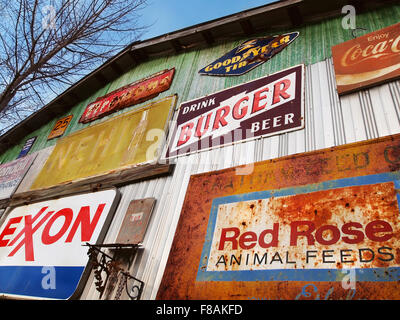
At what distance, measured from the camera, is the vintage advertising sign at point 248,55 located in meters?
5.79

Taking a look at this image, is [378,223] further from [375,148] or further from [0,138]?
[0,138]

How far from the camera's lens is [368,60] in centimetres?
414

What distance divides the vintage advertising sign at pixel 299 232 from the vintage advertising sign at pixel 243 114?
2.80ft

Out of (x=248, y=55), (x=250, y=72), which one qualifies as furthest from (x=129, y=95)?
(x=250, y=72)

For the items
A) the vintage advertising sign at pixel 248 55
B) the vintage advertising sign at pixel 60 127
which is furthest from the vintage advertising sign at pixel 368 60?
the vintage advertising sign at pixel 60 127

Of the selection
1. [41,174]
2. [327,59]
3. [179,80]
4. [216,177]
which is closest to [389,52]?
[327,59]

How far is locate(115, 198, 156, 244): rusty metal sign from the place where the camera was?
Result: 14.1ft

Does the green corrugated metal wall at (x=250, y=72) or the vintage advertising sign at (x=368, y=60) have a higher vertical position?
the green corrugated metal wall at (x=250, y=72)

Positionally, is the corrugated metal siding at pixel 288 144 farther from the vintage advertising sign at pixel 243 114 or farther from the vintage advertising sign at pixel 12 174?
the vintage advertising sign at pixel 12 174

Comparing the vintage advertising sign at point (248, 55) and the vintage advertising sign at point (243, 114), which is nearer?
the vintage advertising sign at point (243, 114)

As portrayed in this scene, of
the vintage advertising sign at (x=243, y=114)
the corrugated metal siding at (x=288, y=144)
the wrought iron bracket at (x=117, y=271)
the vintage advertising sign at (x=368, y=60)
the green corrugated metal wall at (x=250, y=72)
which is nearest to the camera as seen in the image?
the corrugated metal siding at (x=288, y=144)

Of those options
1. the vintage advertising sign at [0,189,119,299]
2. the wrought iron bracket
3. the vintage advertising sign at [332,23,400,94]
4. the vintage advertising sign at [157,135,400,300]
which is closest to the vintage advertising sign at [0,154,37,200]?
the vintage advertising sign at [0,189,119,299]

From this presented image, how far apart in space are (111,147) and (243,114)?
3.47 m

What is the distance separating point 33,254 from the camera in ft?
17.0
